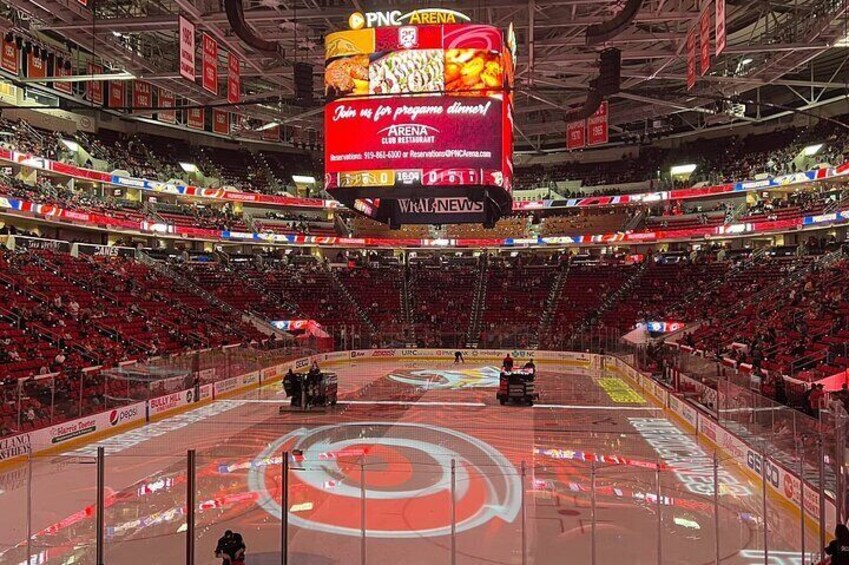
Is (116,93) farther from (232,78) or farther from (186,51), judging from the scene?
(186,51)

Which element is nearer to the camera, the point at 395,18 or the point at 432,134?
the point at 432,134

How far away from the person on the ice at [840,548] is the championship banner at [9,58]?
25.8 m

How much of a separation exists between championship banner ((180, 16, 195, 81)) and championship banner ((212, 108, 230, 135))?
46.0 ft

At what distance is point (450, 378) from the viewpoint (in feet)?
98.2

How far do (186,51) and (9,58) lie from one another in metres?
10.7

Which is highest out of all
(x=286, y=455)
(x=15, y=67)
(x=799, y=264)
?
(x=15, y=67)

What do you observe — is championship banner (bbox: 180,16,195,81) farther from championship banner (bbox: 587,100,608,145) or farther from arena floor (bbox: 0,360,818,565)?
championship banner (bbox: 587,100,608,145)

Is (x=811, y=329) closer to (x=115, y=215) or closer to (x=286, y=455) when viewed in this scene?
(x=286, y=455)

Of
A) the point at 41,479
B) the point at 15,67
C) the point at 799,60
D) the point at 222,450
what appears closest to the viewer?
the point at 41,479

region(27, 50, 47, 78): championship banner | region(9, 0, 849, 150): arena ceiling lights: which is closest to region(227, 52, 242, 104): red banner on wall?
region(9, 0, 849, 150): arena ceiling lights

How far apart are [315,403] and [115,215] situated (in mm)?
23935

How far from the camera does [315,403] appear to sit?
20672mm

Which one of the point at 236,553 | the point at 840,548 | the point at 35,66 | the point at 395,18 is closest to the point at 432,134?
the point at 395,18

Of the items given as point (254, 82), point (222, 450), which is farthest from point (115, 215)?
point (222, 450)
